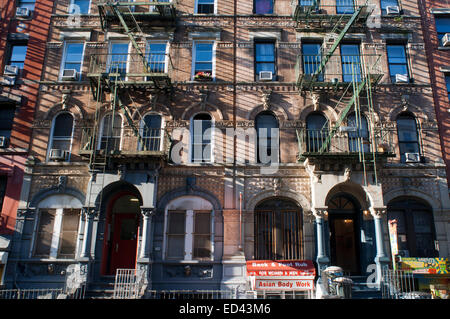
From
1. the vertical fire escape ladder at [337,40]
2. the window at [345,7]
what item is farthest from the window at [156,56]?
the window at [345,7]

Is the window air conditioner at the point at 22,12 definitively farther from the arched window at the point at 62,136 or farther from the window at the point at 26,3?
the arched window at the point at 62,136

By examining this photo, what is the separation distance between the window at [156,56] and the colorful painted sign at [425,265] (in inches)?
497

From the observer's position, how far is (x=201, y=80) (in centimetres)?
1534

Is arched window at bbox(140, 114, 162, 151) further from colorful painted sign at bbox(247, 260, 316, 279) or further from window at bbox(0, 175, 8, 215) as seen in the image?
colorful painted sign at bbox(247, 260, 316, 279)

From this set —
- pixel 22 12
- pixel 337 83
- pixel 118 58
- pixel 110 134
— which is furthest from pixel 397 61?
pixel 22 12

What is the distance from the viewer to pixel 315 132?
1476 cm

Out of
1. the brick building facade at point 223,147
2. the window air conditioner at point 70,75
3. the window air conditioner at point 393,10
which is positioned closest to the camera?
the brick building facade at point 223,147

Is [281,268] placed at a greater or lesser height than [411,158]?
lesser

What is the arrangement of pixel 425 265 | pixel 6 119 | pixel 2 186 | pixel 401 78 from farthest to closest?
1. pixel 6 119
2. pixel 401 78
3. pixel 2 186
4. pixel 425 265

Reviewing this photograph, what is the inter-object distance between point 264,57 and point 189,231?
8.59 m

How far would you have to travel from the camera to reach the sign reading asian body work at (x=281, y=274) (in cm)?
1241

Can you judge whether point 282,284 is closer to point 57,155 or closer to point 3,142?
point 57,155

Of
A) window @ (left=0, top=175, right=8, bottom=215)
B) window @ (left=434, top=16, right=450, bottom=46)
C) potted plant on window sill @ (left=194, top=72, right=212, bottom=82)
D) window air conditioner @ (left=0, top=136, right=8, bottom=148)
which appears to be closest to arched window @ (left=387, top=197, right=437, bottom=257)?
window @ (left=434, top=16, right=450, bottom=46)

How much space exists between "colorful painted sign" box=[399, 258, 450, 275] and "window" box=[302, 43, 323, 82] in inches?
325
